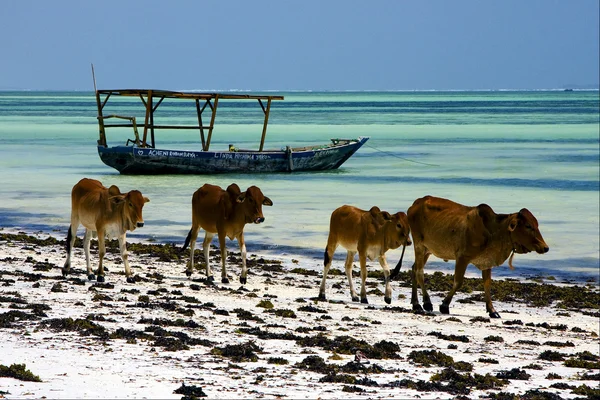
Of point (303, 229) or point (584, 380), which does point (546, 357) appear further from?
point (303, 229)

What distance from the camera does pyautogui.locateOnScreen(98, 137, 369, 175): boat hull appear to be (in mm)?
42188

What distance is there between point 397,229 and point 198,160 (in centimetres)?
2877

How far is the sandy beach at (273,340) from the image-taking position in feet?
30.9

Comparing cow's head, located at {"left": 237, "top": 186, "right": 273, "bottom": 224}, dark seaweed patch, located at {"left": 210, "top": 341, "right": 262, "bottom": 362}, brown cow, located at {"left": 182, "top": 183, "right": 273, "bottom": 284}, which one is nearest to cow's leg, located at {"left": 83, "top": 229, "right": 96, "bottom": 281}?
brown cow, located at {"left": 182, "top": 183, "right": 273, "bottom": 284}

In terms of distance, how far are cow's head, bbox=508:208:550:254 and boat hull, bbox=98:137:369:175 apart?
96.5 feet

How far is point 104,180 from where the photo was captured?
42.2m

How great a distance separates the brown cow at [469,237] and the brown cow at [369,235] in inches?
14.3

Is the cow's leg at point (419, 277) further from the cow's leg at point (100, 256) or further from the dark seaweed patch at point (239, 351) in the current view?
the cow's leg at point (100, 256)

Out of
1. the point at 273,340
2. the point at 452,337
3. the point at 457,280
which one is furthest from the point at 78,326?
the point at 457,280

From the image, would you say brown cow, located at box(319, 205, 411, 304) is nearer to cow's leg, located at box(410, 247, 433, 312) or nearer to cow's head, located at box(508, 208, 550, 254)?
cow's leg, located at box(410, 247, 433, 312)

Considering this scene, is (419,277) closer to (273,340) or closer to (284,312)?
(284,312)

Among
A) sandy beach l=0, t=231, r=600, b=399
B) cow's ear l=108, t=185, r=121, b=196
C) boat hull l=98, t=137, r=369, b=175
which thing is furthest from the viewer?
boat hull l=98, t=137, r=369, b=175

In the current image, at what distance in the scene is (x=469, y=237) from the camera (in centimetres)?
1448

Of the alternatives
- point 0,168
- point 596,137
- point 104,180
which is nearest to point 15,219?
point 104,180
